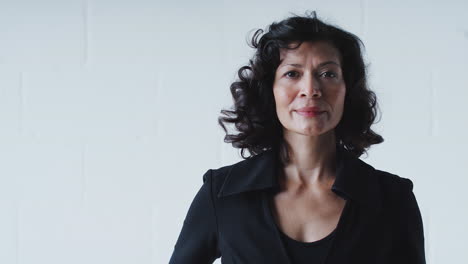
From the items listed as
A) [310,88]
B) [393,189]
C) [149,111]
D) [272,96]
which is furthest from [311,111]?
[149,111]

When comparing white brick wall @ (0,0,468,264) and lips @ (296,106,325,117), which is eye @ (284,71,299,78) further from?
white brick wall @ (0,0,468,264)

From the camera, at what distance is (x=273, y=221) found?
3.64 ft

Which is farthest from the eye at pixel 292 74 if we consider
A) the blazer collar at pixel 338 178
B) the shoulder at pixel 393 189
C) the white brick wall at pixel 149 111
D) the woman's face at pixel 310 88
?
the white brick wall at pixel 149 111

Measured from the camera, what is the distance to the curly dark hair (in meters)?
1.14

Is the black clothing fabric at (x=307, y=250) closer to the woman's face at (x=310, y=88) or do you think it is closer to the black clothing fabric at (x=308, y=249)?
the black clothing fabric at (x=308, y=249)

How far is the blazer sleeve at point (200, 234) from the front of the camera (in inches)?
46.3

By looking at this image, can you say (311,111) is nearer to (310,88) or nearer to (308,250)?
(310,88)

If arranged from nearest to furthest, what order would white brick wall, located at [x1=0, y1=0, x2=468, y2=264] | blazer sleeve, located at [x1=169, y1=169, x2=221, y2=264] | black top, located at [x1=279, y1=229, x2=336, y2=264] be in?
black top, located at [x1=279, y1=229, x2=336, y2=264], blazer sleeve, located at [x1=169, y1=169, x2=221, y2=264], white brick wall, located at [x1=0, y1=0, x2=468, y2=264]

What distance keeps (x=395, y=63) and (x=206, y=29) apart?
0.63m

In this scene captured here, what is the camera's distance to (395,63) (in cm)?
166

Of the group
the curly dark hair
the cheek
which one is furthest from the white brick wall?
the cheek

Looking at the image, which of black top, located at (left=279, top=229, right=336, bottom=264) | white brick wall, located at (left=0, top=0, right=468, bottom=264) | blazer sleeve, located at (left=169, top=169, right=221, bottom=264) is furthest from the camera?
white brick wall, located at (left=0, top=0, right=468, bottom=264)

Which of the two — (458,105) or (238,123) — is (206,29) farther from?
(458,105)

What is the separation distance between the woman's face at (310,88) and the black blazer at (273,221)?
0.15m
